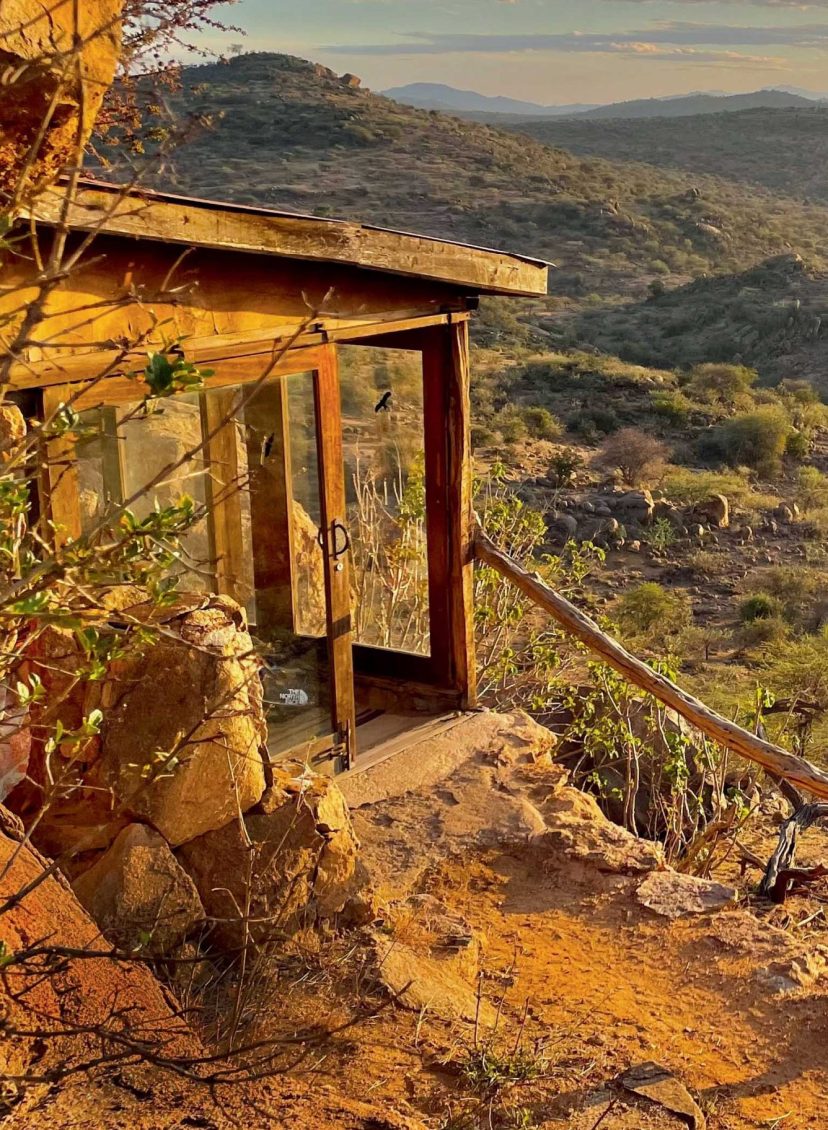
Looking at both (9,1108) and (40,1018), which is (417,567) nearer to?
(40,1018)

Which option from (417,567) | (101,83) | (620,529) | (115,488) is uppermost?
(101,83)

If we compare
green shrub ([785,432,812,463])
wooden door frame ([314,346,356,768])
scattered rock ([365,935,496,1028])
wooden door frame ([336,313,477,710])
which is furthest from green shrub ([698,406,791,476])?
scattered rock ([365,935,496,1028])

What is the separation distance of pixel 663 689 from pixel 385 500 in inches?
108

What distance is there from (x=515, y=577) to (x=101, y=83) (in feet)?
11.8

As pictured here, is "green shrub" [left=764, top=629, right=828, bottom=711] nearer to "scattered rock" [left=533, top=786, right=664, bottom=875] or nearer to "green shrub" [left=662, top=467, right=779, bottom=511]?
"green shrub" [left=662, top=467, right=779, bottom=511]

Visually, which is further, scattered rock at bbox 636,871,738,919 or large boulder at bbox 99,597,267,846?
scattered rock at bbox 636,871,738,919

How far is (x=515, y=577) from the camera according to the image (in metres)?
6.82

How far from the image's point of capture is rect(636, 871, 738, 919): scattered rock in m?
5.43

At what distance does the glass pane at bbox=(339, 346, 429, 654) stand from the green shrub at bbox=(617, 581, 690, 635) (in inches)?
221

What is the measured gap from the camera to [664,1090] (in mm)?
3988

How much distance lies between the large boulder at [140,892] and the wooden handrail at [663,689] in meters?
2.47

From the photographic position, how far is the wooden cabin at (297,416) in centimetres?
432

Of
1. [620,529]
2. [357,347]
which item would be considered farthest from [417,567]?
[620,529]

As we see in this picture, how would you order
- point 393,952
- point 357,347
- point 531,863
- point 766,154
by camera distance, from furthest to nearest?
1. point 766,154
2. point 357,347
3. point 531,863
4. point 393,952
